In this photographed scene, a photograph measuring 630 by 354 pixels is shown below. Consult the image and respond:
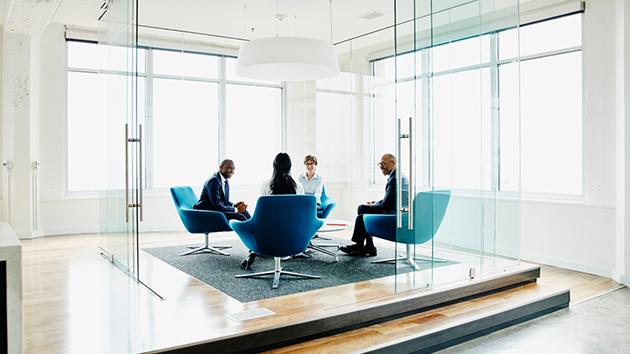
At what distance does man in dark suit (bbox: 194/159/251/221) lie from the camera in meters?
5.43

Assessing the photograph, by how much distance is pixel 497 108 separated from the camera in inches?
166

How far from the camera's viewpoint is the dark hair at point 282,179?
15.9ft

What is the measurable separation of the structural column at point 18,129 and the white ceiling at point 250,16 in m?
0.77

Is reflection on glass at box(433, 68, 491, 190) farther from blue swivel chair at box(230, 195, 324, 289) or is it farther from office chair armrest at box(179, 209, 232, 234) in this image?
office chair armrest at box(179, 209, 232, 234)

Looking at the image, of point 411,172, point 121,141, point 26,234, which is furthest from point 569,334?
point 26,234

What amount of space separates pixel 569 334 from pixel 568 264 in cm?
212

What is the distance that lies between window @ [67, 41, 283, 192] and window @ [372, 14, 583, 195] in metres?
4.62

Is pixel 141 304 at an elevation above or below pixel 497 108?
below

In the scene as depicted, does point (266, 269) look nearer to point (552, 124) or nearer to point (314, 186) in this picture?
point (314, 186)

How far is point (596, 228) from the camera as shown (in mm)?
5145

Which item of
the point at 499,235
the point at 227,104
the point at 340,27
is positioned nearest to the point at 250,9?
the point at 340,27

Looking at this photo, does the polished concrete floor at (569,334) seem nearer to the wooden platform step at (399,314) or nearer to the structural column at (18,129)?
the wooden platform step at (399,314)

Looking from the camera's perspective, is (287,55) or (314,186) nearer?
(287,55)

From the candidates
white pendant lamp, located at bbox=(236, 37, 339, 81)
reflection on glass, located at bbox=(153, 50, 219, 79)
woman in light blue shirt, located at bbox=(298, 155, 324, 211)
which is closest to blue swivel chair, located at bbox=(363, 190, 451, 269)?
white pendant lamp, located at bbox=(236, 37, 339, 81)
